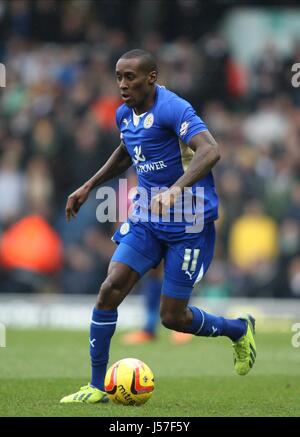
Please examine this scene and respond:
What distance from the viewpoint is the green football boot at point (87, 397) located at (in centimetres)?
763

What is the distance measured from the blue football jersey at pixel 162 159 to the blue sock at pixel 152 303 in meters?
4.88

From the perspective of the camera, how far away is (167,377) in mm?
9602

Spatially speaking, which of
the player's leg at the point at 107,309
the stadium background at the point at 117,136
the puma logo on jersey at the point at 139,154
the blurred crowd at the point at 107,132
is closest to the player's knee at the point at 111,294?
the player's leg at the point at 107,309

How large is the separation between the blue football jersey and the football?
1.03m

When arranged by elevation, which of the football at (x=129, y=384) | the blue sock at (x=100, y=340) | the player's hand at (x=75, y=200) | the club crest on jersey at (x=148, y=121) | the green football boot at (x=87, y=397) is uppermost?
the club crest on jersey at (x=148, y=121)

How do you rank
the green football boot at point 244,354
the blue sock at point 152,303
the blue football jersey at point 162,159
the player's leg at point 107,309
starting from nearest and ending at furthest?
1. the player's leg at point 107,309
2. the blue football jersey at point 162,159
3. the green football boot at point 244,354
4. the blue sock at point 152,303

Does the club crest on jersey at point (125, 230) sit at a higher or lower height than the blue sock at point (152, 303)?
higher

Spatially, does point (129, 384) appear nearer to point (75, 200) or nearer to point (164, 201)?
point (164, 201)

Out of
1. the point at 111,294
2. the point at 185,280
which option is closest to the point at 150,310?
the point at 185,280

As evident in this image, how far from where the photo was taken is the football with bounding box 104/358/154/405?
25.0ft

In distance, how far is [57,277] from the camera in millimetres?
16125

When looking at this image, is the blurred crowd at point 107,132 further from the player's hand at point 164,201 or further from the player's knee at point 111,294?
the player's hand at point 164,201
